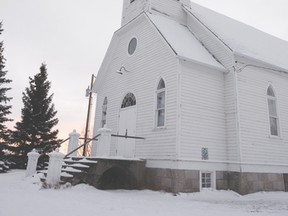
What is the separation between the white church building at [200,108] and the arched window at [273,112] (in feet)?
0.16

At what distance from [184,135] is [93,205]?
16.8ft

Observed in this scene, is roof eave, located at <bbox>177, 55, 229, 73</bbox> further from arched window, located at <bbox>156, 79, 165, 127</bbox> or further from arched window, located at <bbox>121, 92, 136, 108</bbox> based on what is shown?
arched window, located at <bbox>121, 92, 136, 108</bbox>

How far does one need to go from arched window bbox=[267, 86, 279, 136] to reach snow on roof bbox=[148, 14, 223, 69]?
331 cm

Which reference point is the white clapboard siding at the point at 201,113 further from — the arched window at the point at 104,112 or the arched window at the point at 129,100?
the arched window at the point at 104,112

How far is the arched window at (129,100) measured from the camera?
1370 centimetres

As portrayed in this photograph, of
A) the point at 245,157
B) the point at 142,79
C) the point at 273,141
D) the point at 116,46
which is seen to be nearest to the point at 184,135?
the point at 245,157

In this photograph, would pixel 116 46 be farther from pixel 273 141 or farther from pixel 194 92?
pixel 273 141

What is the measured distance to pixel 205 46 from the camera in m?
13.4

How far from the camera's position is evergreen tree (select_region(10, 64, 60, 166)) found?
20.3 meters

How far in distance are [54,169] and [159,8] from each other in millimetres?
10557

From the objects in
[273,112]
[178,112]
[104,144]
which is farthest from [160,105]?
[273,112]

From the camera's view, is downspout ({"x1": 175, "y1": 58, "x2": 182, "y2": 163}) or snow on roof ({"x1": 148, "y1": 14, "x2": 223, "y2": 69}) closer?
downspout ({"x1": 175, "y1": 58, "x2": 182, "y2": 163})

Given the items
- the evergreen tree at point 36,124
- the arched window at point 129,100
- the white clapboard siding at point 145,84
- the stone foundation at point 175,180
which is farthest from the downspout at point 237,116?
the evergreen tree at point 36,124

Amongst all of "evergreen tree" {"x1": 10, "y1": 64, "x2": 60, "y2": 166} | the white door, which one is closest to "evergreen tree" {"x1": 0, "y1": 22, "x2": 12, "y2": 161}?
"evergreen tree" {"x1": 10, "y1": 64, "x2": 60, "y2": 166}
